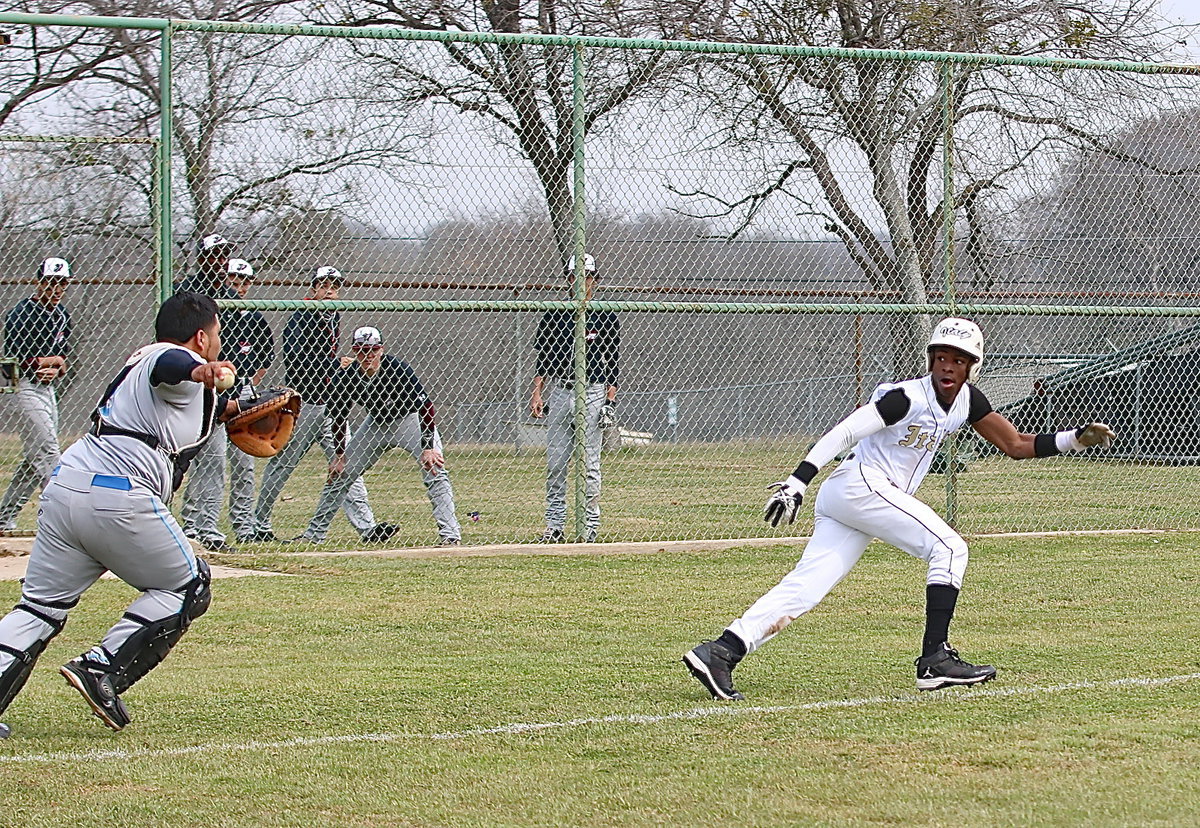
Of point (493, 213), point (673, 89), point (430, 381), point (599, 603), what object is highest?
point (673, 89)

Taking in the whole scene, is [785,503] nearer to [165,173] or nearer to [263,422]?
[263,422]

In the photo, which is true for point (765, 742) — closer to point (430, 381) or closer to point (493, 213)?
point (493, 213)

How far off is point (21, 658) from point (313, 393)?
603 cm

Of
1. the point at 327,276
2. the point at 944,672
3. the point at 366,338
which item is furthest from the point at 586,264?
the point at 944,672

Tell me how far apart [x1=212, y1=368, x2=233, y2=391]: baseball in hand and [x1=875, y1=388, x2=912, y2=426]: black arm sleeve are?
2.57 metres

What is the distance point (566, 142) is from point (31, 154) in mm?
3480

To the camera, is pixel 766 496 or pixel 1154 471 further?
pixel 1154 471

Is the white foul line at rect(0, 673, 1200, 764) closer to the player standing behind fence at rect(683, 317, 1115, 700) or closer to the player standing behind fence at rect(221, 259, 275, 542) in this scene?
the player standing behind fence at rect(683, 317, 1115, 700)

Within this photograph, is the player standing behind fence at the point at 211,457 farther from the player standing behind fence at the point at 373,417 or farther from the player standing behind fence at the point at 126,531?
the player standing behind fence at the point at 126,531

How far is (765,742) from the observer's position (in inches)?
211

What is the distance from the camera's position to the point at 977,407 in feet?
22.8

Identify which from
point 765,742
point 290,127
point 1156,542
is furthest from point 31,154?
point 1156,542

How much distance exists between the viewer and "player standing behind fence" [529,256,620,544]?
37.1 feet

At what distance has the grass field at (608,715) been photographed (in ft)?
15.0
